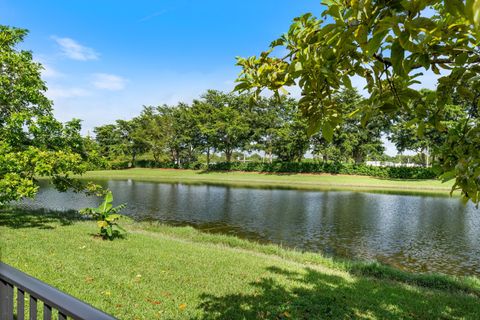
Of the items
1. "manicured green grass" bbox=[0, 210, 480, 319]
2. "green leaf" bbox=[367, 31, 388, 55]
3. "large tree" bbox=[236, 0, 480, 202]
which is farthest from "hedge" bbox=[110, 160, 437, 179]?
"green leaf" bbox=[367, 31, 388, 55]

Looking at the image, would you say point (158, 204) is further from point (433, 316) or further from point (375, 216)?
point (433, 316)

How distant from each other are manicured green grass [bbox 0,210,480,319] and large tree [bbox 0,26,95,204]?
182 cm

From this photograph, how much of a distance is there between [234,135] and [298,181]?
15.3 m

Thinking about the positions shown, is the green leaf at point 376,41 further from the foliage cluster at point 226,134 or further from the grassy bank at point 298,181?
the foliage cluster at point 226,134

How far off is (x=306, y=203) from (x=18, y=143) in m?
21.9

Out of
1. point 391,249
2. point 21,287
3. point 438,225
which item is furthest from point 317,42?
point 438,225

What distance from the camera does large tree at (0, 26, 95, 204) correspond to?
34.1 ft

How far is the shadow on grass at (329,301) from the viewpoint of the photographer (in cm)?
576

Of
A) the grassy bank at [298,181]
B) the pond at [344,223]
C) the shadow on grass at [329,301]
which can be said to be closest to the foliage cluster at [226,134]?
the grassy bank at [298,181]

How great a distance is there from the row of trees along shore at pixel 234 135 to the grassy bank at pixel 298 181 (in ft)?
18.4

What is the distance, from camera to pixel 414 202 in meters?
30.6

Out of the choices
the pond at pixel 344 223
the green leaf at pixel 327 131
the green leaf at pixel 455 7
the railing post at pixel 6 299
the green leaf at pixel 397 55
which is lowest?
the pond at pixel 344 223

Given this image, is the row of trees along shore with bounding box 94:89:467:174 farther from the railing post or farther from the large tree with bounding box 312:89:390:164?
the railing post

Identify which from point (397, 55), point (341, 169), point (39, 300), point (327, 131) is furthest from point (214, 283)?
point (341, 169)
